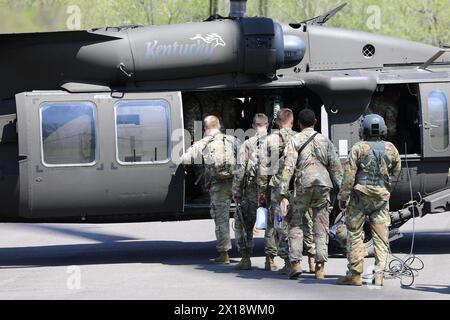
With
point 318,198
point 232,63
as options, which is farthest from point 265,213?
point 232,63

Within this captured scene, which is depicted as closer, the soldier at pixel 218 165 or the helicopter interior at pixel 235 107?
the soldier at pixel 218 165

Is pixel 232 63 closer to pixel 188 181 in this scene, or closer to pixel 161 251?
pixel 188 181

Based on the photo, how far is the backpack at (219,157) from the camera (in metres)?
12.4

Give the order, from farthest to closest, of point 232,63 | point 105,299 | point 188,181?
point 188,181
point 232,63
point 105,299

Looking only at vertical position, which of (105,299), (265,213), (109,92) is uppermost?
(109,92)

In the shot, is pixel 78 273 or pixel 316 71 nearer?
pixel 78 273

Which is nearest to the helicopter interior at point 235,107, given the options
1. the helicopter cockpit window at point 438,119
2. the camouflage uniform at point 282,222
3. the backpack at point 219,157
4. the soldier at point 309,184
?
the backpack at point 219,157

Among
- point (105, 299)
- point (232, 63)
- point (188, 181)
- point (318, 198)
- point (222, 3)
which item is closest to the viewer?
point (105, 299)

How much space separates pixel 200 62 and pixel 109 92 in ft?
3.94

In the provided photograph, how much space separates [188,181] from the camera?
1372 cm

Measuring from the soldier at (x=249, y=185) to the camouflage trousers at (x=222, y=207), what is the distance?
37 centimetres

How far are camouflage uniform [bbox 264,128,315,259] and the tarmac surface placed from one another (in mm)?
307

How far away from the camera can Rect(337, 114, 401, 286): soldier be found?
10625mm

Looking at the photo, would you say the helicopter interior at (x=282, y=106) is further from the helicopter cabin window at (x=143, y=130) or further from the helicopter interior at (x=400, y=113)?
the helicopter cabin window at (x=143, y=130)
